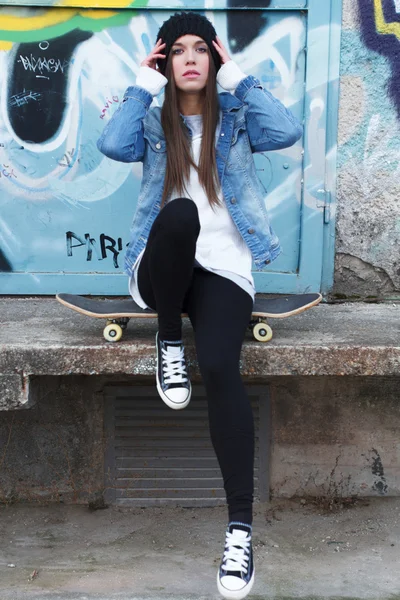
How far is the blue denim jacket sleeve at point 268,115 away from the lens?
3.04 meters

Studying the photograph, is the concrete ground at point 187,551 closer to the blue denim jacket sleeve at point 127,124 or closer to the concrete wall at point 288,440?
the concrete wall at point 288,440

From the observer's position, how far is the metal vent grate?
3.92 meters

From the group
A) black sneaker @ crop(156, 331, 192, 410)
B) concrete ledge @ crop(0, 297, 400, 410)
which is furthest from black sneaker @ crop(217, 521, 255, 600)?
concrete ledge @ crop(0, 297, 400, 410)

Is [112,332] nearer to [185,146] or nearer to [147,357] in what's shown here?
[147,357]

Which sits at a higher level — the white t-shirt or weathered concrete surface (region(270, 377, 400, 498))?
the white t-shirt

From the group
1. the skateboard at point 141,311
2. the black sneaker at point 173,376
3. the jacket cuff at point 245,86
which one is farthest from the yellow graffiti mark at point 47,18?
the black sneaker at point 173,376

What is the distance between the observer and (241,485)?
8.52 ft

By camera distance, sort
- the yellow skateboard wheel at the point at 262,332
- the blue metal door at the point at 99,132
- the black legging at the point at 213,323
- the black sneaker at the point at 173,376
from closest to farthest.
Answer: the black legging at the point at 213,323
the black sneaker at the point at 173,376
the yellow skateboard wheel at the point at 262,332
the blue metal door at the point at 99,132

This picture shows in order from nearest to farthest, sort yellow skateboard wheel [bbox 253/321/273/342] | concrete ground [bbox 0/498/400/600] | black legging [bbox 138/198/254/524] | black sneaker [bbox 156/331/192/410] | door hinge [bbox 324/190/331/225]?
black legging [bbox 138/198/254/524], black sneaker [bbox 156/331/192/410], concrete ground [bbox 0/498/400/600], yellow skateboard wheel [bbox 253/321/273/342], door hinge [bbox 324/190/331/225]

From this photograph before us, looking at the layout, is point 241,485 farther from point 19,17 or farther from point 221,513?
point 19,17

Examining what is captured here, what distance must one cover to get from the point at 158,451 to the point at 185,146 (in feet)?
5.45

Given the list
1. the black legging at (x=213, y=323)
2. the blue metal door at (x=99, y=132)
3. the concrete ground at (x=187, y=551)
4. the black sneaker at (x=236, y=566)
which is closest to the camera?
the black sneaker at (x=236, y=566)

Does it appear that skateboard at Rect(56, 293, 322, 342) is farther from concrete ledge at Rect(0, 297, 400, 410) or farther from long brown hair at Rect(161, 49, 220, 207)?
long brown hair at Rect(161, 49, 220, 207)

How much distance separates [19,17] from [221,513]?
111 inches
